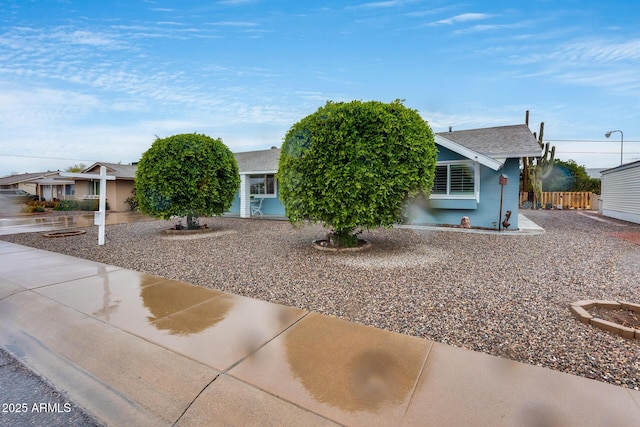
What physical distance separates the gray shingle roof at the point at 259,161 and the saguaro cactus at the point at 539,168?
1788 cm

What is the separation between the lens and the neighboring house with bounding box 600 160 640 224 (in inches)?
530

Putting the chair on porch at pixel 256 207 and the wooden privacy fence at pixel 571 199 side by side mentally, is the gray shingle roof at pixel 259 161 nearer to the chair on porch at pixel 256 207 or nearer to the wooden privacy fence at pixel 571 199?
the chair on porch at pixel 256 207

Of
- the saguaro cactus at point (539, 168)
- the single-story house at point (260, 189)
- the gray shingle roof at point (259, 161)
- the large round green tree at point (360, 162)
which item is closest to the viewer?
the large round green tree at point (360, 162)

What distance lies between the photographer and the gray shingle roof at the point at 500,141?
33.3ft

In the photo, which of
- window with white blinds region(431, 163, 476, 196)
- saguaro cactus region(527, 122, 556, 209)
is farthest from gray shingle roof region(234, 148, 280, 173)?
saguaro cactus region(527, 122, 556, 209)

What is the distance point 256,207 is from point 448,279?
1292 centimetres

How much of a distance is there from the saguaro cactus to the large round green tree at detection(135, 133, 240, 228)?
21.3 meters

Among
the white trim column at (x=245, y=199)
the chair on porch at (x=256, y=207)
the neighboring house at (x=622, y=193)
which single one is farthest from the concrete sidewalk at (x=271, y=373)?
the neighboring house at (x=622, y=193)

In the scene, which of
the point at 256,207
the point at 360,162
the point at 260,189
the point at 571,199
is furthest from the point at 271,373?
the point at 571,199

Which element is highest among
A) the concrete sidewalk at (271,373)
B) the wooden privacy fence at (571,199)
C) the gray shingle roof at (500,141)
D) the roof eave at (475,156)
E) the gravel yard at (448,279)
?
the gray shingle roof at (500,141)

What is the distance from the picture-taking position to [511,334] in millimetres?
3180

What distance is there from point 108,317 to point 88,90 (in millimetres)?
14847

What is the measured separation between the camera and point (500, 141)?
1152 centimetres

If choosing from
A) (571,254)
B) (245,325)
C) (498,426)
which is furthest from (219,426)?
(571,254)
